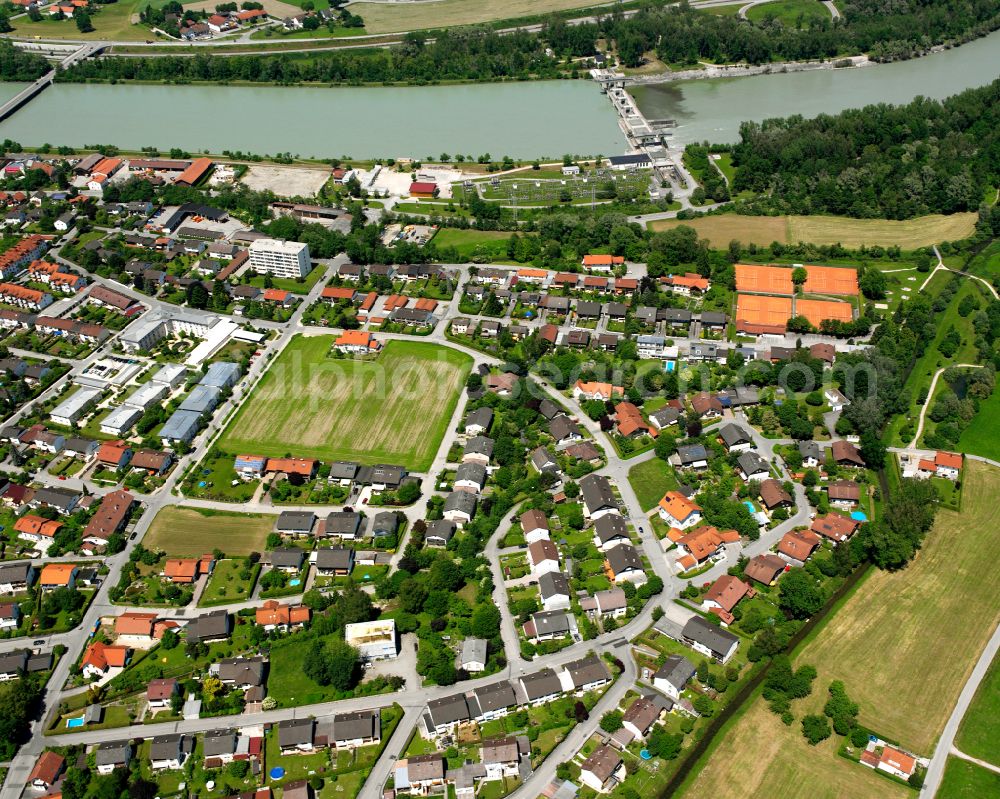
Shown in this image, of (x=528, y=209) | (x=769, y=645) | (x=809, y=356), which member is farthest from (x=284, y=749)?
(x=528, y=209)

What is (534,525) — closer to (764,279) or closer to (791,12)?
(764,279)

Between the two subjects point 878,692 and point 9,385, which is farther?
point 9,385

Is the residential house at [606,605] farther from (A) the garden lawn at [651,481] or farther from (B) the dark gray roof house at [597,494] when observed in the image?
(A) the garden lawn at [651,481]

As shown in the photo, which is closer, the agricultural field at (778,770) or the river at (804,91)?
the agricultural field at (778,770)

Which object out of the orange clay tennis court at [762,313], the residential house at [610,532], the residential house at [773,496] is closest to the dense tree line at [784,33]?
the orange clay tennis court at [762,313]

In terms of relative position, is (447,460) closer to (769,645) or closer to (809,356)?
(769,645)

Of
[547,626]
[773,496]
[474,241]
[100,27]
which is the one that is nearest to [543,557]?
[547,626]
